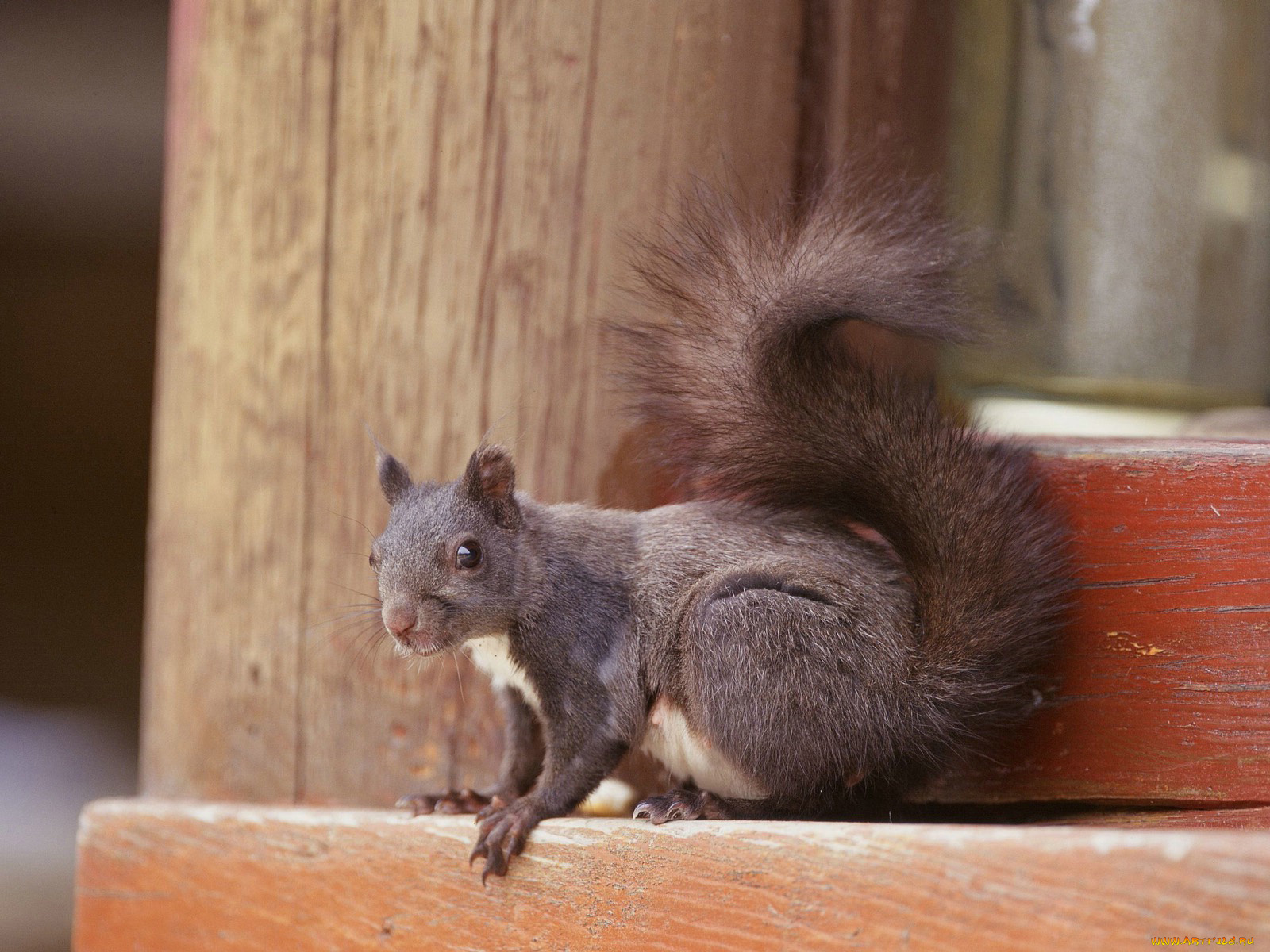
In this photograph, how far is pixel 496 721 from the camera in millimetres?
1738

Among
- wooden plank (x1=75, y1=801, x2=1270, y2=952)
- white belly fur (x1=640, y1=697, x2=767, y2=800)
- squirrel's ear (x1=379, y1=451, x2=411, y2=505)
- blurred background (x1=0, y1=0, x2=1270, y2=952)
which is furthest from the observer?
blurred background (x1=0, y1=0, x2=1270, y2=952)

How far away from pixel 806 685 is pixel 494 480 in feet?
1.44

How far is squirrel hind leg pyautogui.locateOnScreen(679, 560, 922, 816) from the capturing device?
1.38 meters

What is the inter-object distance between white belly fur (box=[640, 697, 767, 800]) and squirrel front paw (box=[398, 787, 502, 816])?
221 mm

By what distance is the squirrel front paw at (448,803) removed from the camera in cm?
159

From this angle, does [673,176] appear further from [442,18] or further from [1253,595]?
[1253,595]

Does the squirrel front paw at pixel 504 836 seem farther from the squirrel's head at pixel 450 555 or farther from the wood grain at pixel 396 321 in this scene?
the wood grain at pixel 396 321

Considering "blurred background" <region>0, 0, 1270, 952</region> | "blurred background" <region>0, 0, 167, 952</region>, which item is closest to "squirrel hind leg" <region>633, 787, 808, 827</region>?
"blurred background" <region>0, 0, 1270, 952</region>

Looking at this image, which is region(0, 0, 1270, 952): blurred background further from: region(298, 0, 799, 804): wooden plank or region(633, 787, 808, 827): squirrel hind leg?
region(633, 787, 808, 827): squirrel hind leg

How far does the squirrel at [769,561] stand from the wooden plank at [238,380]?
33 cm

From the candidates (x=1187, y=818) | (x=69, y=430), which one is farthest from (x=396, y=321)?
(x=69, y=430)

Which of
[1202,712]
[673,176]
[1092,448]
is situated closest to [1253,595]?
[1202,712]

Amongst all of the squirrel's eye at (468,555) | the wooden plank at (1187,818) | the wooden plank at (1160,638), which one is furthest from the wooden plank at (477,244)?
the wooden plank at (1187,818)

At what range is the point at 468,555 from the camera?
149 centimetres
